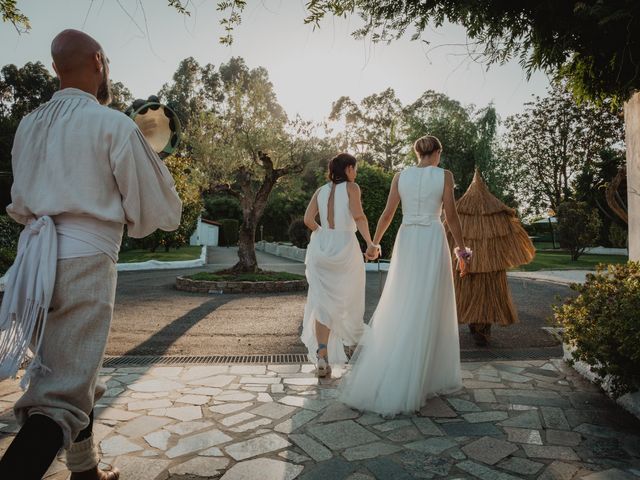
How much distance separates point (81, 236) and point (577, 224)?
23.0m

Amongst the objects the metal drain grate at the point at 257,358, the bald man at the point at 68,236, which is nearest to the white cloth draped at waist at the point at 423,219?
the metal drain grate at the point at 257,358

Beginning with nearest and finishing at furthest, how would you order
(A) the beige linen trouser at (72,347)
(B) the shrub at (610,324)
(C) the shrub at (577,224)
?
(A) the beige linen trouser at (72,347)
(B) the shrub at (610,324)
(C) the shrub at (577,224)

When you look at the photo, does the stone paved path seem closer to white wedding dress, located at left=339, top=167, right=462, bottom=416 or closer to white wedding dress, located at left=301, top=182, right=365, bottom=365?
white wedding dress, located at left=339, top=167, right=462, bottom=416

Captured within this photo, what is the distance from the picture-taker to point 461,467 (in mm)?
2848

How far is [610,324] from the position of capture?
349cm

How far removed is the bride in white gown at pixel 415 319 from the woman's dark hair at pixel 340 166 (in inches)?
30.5

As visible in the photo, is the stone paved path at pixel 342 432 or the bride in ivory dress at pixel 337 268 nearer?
the stone paved path at pixel 342 432

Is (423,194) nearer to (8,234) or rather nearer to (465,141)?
(8,234)

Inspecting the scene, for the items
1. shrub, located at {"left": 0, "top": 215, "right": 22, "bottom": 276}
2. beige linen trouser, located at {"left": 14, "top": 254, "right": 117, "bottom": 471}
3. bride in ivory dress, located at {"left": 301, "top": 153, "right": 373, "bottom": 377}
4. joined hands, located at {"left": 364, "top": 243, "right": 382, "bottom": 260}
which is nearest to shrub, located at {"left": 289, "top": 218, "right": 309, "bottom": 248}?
shrub, located at {"left": 0, "top": 215, "right": 22, "bottom": 276}

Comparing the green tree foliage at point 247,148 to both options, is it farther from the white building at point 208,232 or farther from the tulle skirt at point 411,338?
the white building at point 208,232

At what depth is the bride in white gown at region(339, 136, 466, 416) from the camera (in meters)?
3.75

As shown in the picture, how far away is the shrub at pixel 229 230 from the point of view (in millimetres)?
42625

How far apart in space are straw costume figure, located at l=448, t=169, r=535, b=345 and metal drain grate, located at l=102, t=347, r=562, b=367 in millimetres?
378

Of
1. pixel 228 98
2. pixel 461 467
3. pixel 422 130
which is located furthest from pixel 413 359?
pixel 422 130
